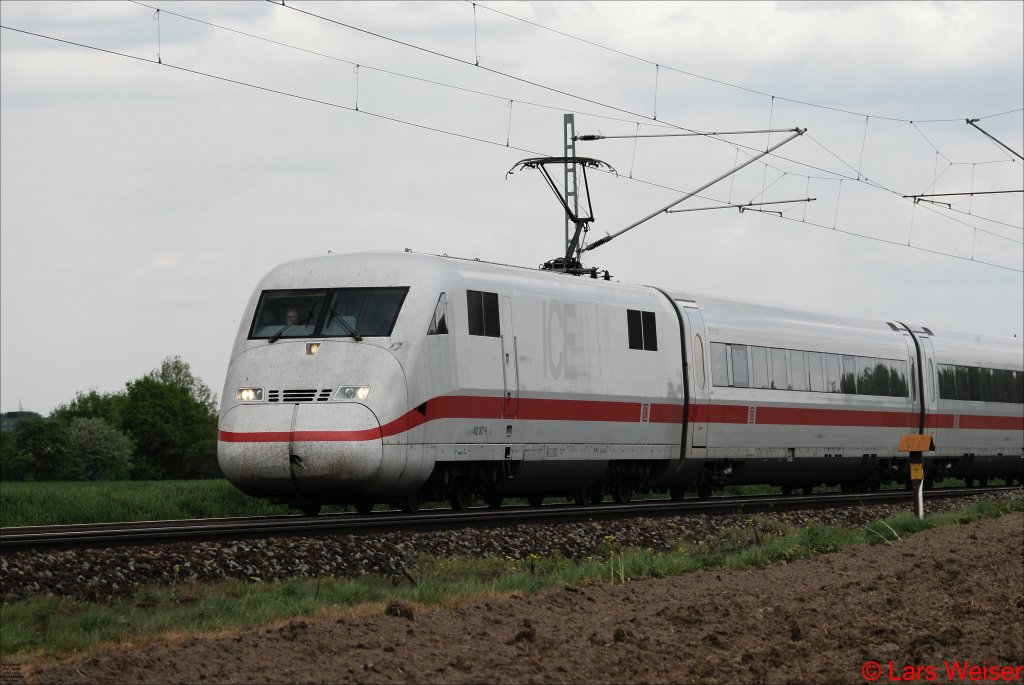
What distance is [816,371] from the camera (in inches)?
1164

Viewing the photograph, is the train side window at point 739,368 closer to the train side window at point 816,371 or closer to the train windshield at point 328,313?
the train side window at point 816,371

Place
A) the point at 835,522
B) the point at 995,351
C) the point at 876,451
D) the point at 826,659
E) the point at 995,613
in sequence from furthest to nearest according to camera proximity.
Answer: the point at 995,351
the point at 876,451
the point at 835,522
the point at 995,613
the point at 826,659

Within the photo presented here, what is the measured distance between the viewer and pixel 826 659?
372 inches

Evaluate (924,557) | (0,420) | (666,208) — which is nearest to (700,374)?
(666,208)

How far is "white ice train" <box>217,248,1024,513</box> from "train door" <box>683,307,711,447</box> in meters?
0.04

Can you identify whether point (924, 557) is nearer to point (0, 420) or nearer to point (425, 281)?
point (425, 281)

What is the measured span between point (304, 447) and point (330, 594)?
6079 millimetres

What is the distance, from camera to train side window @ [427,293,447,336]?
62.9 feet

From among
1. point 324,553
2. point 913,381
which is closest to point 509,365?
point 324,553

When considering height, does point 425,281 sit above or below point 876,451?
above

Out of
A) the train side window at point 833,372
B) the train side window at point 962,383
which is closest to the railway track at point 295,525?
the train side window at point 833,372

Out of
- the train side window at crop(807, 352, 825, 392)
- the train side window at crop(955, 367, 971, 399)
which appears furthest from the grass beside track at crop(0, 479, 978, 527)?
the train side window at crop(955, 367, 971, 399)

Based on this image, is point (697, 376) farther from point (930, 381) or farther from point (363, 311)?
point (930, 381)

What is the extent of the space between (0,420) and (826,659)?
154186 mm
